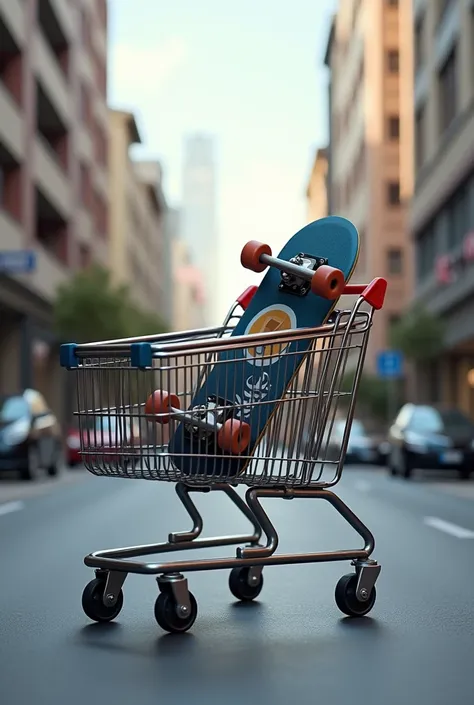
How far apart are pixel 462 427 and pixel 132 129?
169ft

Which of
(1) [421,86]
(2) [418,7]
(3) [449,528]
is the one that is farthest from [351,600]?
(2) [418,7]

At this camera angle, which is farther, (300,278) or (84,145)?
(84,145)

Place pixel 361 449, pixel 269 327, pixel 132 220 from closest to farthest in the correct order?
1. pixel 269 327
2. pixel 361 449
3. pixel 132 220

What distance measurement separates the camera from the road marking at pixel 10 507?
12859 mm

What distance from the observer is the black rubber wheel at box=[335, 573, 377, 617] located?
214 inches

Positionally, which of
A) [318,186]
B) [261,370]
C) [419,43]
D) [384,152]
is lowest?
[261,370]

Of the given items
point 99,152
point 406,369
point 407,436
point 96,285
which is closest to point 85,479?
point 407,436

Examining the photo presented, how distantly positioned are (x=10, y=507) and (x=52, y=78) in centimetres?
Result: 2914

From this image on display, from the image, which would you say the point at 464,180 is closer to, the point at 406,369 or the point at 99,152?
the point at 406,369

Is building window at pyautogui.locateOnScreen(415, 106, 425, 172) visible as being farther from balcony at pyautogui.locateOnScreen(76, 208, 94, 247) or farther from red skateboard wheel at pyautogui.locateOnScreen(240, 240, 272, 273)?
red skateboard wheel at pyautogui.locateOnScreen(240, 240, 272, 273)

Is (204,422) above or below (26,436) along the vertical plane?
above

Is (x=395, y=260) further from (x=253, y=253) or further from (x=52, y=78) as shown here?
(x=253, y=253)

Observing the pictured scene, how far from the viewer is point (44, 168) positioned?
38562 millimetres

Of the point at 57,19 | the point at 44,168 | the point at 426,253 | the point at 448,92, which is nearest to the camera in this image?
the point at 44,168
